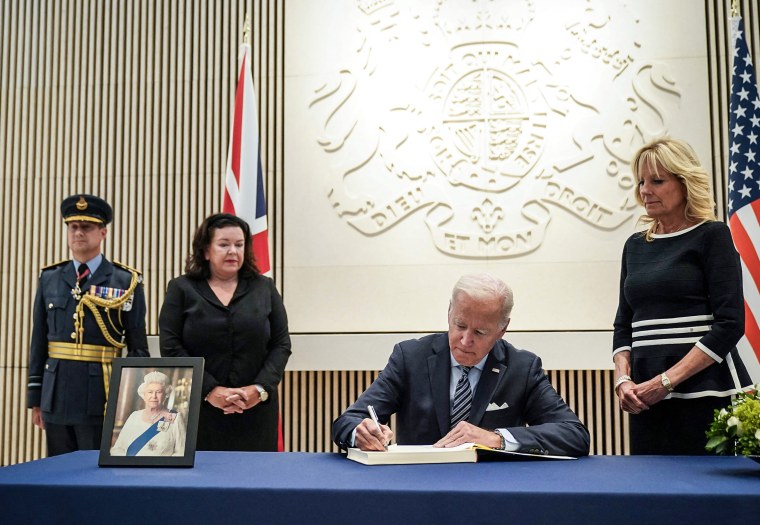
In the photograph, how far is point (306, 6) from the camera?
17.5ft

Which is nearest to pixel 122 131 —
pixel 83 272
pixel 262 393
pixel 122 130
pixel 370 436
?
pixel 122 130

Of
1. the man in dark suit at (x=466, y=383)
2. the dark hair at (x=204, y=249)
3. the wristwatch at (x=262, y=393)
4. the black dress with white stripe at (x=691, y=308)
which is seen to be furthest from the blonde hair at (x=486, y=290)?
the dark hair at (x=204, y=249)

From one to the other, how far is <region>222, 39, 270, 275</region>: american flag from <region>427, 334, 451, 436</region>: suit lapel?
2248mm

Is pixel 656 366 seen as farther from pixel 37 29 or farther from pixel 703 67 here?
pixel 37 29

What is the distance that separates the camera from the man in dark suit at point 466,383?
89.4 inches

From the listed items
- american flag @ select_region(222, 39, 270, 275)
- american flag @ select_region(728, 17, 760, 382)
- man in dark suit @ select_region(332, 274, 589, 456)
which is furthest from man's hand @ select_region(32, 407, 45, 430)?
american flag @ select_region(728, 17, 760, 382)

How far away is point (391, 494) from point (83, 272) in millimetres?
2809

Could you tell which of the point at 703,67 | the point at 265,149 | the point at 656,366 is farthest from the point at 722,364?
the point at 265,149

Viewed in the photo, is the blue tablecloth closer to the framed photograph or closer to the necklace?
the framed photograph

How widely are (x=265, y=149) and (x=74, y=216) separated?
1.66 metres

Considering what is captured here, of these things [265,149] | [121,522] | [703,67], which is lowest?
[121,522]

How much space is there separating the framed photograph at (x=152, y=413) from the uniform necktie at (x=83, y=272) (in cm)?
197

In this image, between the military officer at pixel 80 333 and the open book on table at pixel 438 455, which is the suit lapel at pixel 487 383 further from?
the military officer at pixel 80 333

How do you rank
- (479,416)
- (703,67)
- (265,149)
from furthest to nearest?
(265,149)
(703,67)
(479,416)
